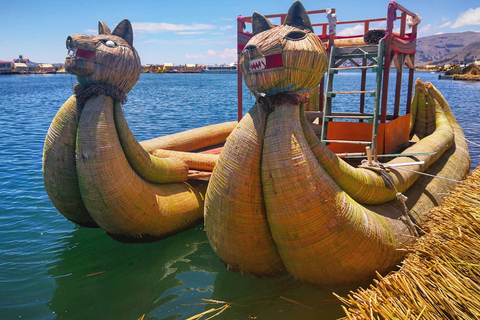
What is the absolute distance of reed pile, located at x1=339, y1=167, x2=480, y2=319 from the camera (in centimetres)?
250

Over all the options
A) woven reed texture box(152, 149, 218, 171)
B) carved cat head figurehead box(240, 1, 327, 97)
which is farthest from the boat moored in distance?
carved cat head figurehead box(240, 1, 327, 97)

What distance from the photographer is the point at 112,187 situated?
4.98 m

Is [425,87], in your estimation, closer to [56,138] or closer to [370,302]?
[370,302]

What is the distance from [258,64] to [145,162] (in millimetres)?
2632

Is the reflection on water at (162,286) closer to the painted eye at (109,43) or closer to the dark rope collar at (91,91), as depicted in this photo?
the dark rope collar at (91,91)

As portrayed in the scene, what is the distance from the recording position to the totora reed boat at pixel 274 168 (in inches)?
144

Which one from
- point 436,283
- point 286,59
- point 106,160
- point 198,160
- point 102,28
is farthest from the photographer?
point 198,160

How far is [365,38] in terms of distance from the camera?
5.86 m

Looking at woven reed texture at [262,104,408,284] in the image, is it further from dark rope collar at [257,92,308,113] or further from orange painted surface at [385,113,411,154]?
orange painted surface at [385,113,411,154]

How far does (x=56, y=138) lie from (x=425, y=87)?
662 cm

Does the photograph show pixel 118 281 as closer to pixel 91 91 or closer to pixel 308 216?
pixel 91 91

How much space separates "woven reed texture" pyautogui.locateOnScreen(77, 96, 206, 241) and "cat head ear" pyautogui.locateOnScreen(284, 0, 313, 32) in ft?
8.96

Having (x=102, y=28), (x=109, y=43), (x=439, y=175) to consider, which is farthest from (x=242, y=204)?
(x=102, y=28)

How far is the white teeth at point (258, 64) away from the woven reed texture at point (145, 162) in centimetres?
242
